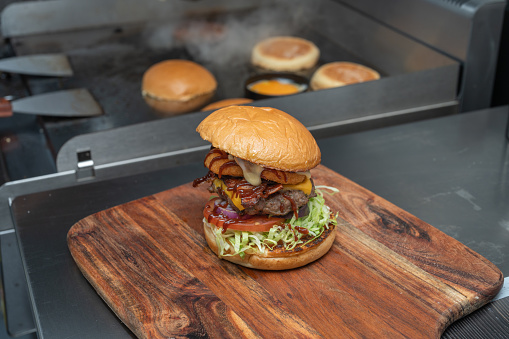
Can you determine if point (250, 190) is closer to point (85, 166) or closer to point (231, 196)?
point (231, 196)

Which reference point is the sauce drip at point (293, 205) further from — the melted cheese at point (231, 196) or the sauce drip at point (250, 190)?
the melted cheese at point (231, 196)

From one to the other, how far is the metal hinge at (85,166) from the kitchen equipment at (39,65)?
134cm

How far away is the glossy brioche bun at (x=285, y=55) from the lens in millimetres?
4535

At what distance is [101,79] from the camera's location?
4324 millimetres

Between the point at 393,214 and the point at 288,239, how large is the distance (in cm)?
64

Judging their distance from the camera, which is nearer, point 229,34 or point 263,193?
point 263,193

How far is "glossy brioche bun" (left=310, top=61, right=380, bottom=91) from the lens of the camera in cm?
410

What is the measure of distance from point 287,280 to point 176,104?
211 cm

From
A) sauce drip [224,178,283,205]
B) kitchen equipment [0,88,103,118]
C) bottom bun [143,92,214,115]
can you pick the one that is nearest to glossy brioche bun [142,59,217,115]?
bottom bun [143,92,214,115]

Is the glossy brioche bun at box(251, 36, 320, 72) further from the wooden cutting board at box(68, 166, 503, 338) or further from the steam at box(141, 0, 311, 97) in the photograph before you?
the wooden cutting board at box(68, 166, 503, 338)

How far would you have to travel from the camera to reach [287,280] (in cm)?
229

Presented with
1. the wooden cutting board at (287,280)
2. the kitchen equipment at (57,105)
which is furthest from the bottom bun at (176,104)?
the wooden cutting board at (287,280)

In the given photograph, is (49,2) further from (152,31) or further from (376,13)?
(376,13)

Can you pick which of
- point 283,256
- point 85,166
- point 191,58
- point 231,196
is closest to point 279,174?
point 231,196
